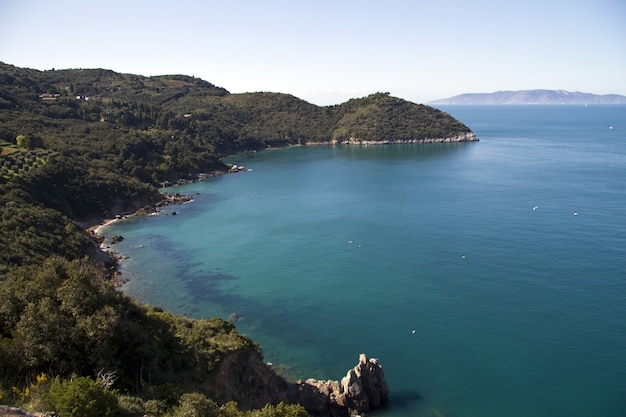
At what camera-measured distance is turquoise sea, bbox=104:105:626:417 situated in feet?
109

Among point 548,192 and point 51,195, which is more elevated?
point 51,195

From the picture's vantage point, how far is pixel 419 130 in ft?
600

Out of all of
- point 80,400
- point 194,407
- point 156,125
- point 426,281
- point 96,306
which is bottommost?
point 426,281

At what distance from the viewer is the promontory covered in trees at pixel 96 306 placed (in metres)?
19.0

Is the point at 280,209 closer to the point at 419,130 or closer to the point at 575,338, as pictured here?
the point at 575,338

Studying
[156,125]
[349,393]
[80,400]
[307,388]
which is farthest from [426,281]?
[156,125]

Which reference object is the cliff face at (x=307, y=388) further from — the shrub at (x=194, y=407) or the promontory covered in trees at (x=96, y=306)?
the shrub at (x=194, y=407)

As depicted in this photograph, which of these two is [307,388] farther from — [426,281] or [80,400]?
[426,281]

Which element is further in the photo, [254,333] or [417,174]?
[417,174]

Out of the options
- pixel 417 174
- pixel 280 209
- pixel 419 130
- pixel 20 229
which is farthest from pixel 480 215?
pixel 419 130

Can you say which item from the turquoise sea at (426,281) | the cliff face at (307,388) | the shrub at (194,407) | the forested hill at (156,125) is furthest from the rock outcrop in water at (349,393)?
the forested hill at (156,125)

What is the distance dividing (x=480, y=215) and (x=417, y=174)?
43.7 meters

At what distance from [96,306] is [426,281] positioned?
35.1 m

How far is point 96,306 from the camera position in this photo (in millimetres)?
21625
